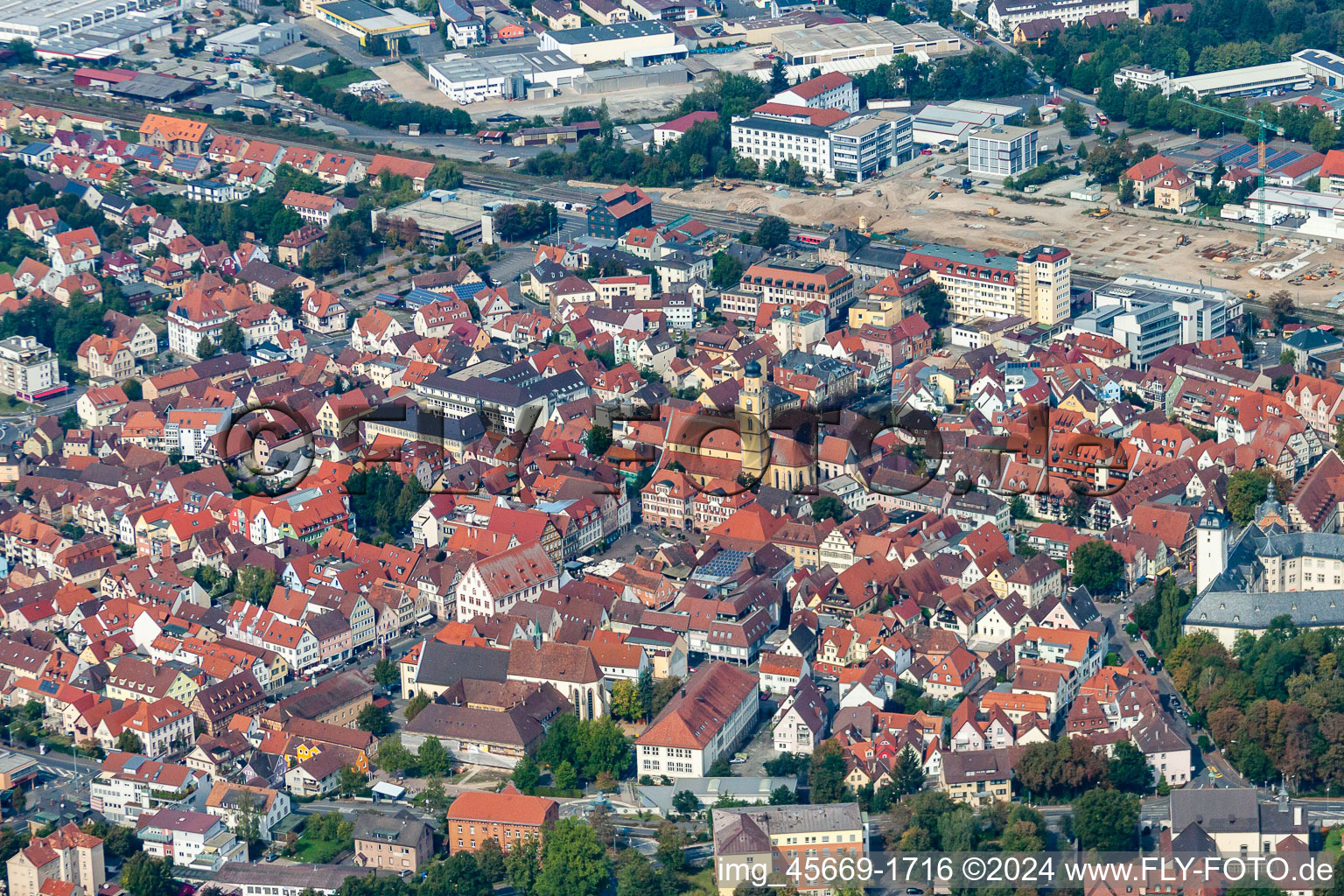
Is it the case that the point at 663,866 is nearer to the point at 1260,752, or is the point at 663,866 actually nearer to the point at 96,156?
the point at 1260,752

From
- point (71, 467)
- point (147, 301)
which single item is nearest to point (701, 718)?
point (71, 467)

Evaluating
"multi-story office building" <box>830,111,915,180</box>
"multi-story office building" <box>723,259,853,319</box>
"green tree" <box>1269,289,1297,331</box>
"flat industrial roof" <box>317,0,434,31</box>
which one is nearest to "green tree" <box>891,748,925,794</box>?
"multi-story office building" <box>723,259,853,319</box>

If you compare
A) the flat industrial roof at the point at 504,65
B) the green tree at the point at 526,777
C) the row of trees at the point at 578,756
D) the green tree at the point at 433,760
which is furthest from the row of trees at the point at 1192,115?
the green tree at the point at 433,760

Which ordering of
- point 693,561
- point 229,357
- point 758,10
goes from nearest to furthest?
point 693,561 < point 229,357 < point 758,10

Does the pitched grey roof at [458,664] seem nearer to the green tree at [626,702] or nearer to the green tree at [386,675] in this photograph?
the green tree at [386,675]

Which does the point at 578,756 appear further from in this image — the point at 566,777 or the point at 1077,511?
the point at 1077,511

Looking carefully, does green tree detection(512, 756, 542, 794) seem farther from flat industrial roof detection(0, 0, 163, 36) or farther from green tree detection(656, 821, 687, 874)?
flat industrial roof detection(0, 0, 163, 36)

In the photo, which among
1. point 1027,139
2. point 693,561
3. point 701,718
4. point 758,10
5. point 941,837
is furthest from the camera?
point 758,10
